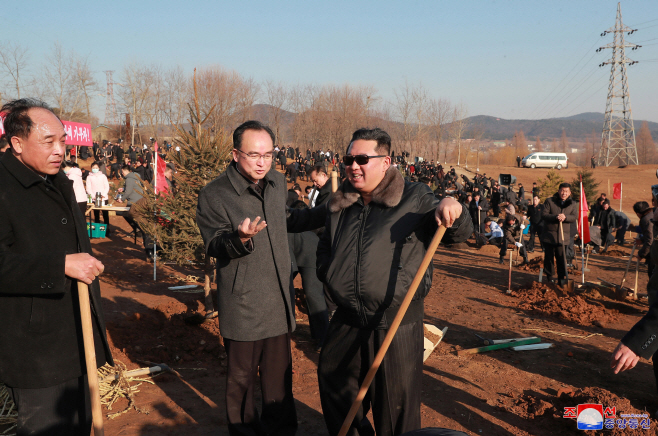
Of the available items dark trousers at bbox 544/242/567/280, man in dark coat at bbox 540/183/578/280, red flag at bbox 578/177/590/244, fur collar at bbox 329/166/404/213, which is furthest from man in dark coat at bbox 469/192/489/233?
fur collar at bbox 329/166/404/213

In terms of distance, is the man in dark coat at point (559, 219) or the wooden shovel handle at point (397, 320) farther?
the man in dark coat at point (559, 219)

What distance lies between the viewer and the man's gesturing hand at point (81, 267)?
2.24 m

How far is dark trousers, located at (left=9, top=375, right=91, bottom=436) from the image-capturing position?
2.31 metres

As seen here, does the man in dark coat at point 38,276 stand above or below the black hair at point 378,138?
below

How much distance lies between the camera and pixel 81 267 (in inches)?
89.0

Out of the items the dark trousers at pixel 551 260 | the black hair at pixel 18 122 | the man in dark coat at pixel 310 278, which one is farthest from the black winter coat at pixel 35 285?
the dark trousers at pixel 551 260

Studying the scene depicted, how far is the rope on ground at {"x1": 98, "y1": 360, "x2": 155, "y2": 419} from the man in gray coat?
1.43 m

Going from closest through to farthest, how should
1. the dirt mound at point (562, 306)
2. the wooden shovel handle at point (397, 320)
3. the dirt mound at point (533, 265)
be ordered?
the wooden shovel handle at point (397, 320) → the dirt mound at point (562, 306) → the dirt mound at point (533, 265)

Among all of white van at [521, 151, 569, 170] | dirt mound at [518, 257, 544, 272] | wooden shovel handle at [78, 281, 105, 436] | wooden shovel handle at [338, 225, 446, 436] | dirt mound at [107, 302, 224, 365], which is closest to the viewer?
wooden shovel handle at [78, 281, 105, 436]

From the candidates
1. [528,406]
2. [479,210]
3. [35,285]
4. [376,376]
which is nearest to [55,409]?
[35,285]

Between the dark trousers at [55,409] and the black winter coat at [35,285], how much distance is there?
65 mm

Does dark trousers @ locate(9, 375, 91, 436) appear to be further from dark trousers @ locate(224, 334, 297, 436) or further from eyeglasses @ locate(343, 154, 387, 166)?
eyeglasses @ locate(343, 154, 387, 166)

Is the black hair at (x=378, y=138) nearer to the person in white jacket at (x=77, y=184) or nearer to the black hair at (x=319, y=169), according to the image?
the black hair at (x=319, y=169)

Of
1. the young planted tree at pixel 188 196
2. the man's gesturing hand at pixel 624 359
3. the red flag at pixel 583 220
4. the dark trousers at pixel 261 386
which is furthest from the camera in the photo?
the red flag at pixel 583 220
